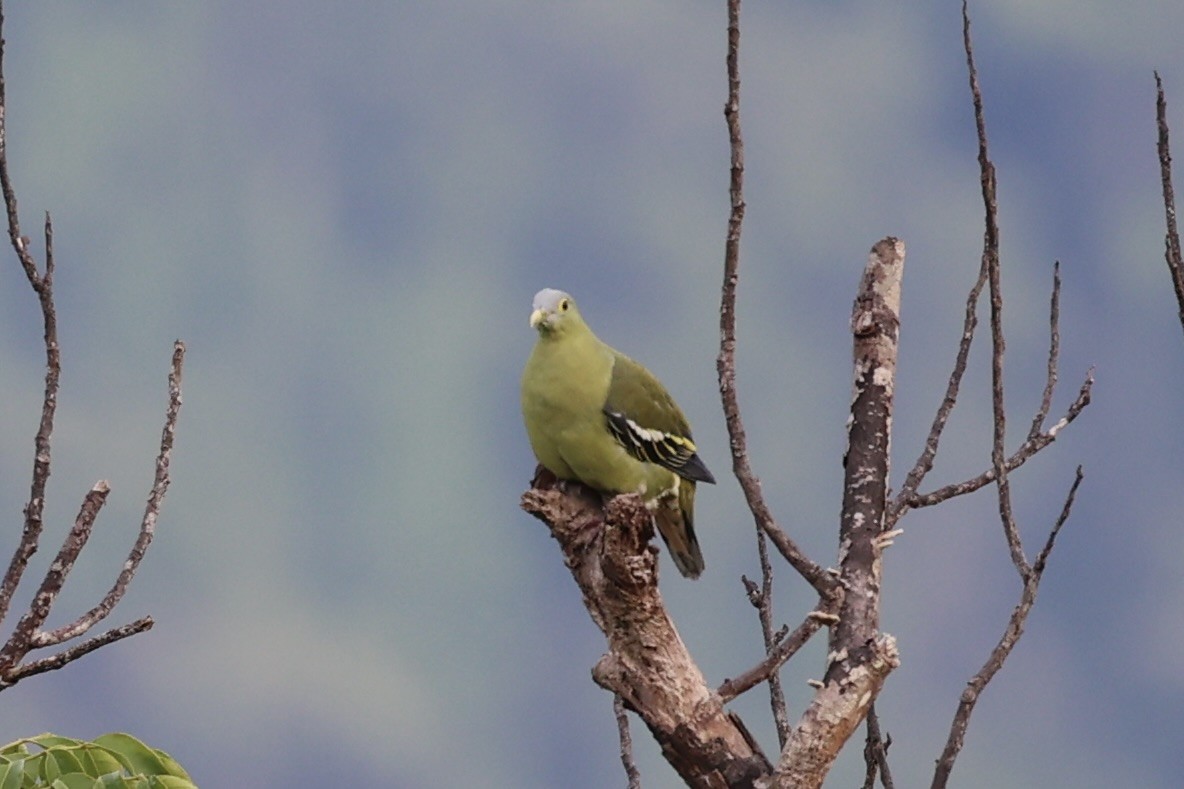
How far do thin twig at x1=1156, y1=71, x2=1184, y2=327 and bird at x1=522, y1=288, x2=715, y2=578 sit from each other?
7.53ft

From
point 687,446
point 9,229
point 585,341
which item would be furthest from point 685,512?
point 9,229

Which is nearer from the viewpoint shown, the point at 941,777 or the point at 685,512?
the point at 941,777

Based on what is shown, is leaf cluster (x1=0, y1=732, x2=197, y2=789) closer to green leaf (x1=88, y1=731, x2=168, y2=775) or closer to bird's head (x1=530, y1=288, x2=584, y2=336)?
green leaf (x1=88, y1=731, x2=168, y2=775)

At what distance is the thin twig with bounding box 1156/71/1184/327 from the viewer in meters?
4.15

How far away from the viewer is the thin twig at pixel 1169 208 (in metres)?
4.15

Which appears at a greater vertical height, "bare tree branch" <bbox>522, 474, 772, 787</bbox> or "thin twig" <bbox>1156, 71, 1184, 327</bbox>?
"thin twig" <bbox>1156, 71, 1184, 327</bbox>

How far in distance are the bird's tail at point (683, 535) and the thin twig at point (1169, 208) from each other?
2.45 metres

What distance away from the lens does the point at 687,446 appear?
6.17 metres

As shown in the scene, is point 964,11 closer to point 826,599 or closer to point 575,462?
point 826,599

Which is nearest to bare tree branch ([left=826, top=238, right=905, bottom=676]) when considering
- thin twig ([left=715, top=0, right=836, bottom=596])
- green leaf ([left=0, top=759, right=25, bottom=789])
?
thin twig ([left=715, top=0, right=836, bottom=596])

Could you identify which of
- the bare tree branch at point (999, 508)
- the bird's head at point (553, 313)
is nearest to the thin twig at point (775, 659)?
the bare tree branch at point (999, 508)

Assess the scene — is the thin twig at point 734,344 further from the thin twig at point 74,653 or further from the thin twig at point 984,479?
the thin twig at point 74,653

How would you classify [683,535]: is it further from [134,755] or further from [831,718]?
[134,755]

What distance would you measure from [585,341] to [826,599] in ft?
6.98
